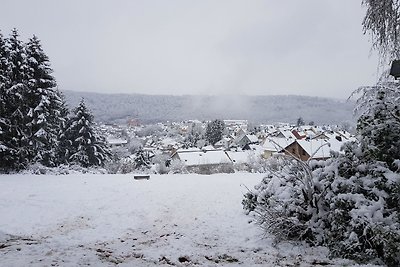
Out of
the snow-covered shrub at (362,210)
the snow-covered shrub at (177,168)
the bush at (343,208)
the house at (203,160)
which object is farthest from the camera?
the house at (203,160)

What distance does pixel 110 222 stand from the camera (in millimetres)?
6785

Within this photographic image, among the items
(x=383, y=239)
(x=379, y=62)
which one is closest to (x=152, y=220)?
(x=383, y=239)

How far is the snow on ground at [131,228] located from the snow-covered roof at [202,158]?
20.5 m

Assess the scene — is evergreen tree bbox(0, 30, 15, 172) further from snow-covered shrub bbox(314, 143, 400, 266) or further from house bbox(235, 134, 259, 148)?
house bbox(235, 134, 259, 148)

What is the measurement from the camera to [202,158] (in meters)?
33.1

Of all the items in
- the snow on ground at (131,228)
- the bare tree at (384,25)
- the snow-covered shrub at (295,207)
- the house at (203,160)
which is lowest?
the house at (203,160)

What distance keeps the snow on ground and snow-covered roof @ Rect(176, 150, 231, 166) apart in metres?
20.5

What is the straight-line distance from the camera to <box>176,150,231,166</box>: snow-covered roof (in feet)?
104

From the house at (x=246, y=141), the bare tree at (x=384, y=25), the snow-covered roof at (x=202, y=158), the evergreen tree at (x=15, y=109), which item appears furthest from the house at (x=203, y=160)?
the house at (x=246, y=141)

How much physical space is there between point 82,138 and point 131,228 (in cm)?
1699

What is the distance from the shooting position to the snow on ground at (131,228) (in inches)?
174

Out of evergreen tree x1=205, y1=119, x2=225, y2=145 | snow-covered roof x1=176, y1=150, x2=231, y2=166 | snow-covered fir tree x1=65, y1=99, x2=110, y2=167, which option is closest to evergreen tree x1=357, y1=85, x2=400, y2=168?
snow-covered fir tree x1=65, y1=99, x2=110, y2=167

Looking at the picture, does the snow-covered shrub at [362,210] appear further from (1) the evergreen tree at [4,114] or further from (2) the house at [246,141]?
(2) the house at [246,141]

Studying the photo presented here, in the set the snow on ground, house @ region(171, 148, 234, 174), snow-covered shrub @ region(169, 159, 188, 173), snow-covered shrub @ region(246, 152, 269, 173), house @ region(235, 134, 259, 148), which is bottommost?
house @ region(235, 134, 259, 148)
